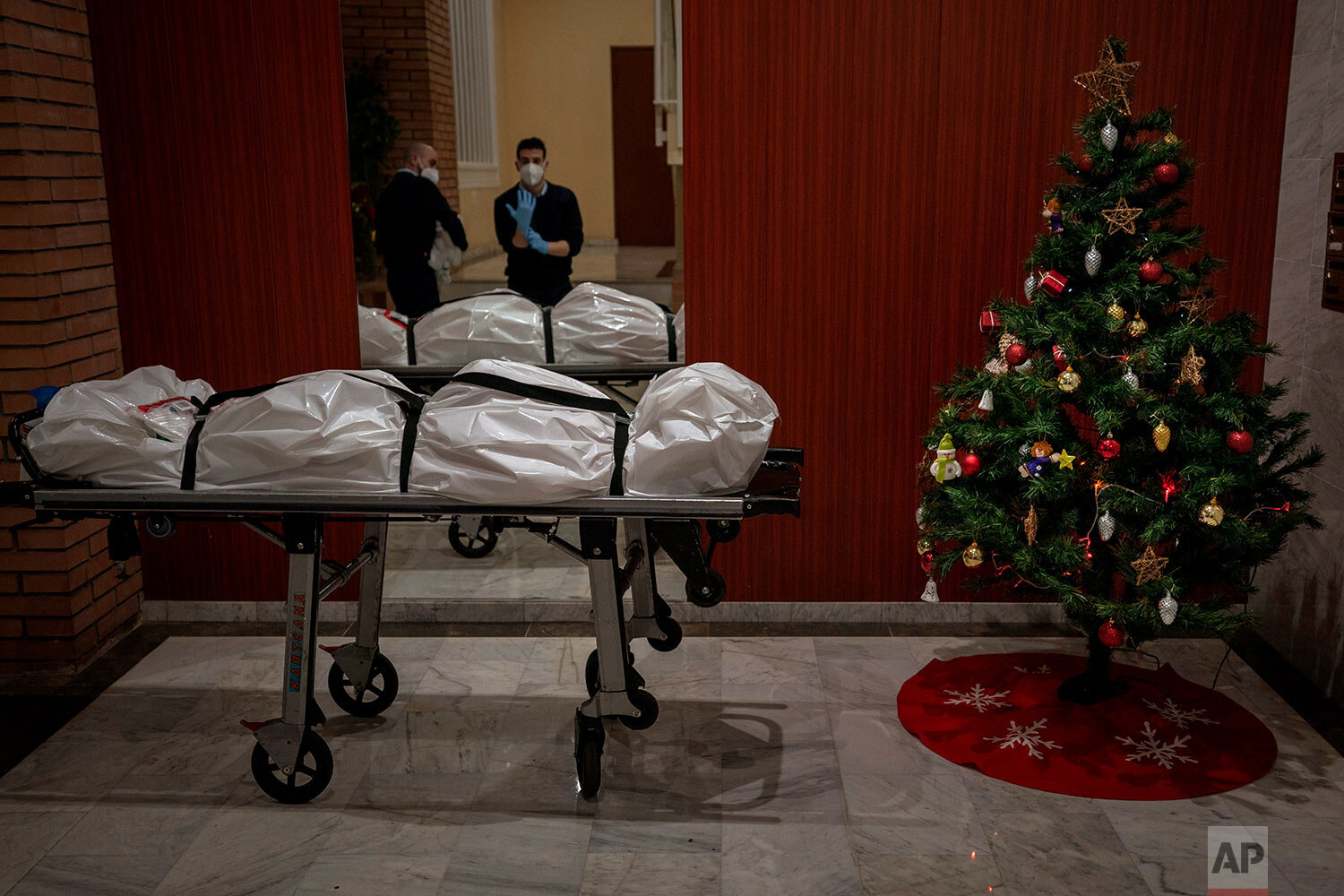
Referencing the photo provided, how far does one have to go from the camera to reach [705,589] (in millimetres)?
3188

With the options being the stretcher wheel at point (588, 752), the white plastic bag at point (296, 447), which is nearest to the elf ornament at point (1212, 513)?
the stretcher wheel at point (588, 752)

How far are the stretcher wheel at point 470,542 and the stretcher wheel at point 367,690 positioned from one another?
0.88 meters

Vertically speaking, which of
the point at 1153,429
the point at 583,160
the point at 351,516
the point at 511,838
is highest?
the point at 583,160

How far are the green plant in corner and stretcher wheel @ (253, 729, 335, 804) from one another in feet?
5.93

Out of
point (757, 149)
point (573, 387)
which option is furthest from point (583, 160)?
point (573, 387)

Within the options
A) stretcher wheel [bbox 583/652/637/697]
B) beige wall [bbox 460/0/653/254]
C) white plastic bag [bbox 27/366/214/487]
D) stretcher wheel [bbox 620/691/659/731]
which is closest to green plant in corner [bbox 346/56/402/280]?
beige wall [bbox 460/0/653/254]

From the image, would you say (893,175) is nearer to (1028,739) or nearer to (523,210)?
Result: (523,210)

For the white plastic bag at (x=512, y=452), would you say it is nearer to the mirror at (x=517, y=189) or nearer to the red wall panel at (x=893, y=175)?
the mirror at (x=517, y=189)

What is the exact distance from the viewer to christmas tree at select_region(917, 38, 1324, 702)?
3.03 metres

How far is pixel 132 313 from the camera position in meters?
4.12

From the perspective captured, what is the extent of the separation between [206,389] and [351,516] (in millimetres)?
671

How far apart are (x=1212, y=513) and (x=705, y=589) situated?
1.35 m

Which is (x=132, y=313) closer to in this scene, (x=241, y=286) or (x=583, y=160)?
(x=241, y=286)
